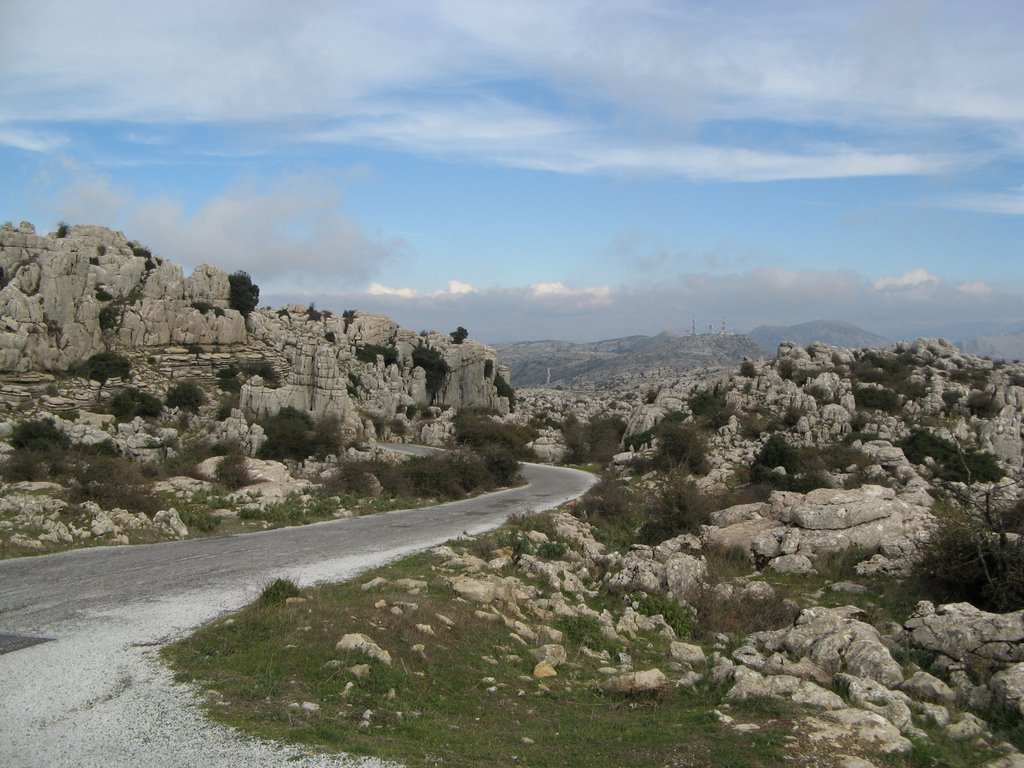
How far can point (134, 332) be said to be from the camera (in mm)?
40562

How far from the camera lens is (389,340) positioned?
66500 mm

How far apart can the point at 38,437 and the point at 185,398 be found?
469 inches

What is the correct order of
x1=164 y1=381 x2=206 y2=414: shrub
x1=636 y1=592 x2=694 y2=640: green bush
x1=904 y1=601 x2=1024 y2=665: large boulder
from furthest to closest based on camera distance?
x1=164 y1=381 x2=206 y2=414: shrub, x1=636 y1=592 x2=694 y2=640: green bush, x1=904 y1=601 x2=1024 y2=665: large boulder

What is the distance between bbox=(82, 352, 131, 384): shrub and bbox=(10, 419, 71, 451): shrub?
29.9 feet

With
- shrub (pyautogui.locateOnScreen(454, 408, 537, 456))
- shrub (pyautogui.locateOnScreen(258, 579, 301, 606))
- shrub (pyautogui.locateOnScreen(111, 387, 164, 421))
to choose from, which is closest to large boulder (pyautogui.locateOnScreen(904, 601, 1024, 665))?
shrub (pyautogui.locateOnScreen(258, 579, 301, 606))

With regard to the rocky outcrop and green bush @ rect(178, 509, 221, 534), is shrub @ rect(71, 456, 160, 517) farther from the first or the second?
the rocky outcrop

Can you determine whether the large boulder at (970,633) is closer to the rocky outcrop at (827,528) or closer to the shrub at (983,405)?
the rocky outcrop at (827,528)

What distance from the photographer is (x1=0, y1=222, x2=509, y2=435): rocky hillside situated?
35.7 m

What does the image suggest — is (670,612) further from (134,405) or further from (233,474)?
(134,405)

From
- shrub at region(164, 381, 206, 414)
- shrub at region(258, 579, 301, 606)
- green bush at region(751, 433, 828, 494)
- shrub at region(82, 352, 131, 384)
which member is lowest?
green bush at region(751, 433, 828, 494)

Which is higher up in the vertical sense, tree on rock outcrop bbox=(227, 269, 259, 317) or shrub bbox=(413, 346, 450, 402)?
tree on rock outcrop bbox=(227, 269, 259, 317)

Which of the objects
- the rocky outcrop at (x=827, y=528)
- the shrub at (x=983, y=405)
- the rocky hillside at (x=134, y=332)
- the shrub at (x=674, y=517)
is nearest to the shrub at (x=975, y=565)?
the rocky outcrop at (x=827, y=528)

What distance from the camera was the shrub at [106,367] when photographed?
37094 mm

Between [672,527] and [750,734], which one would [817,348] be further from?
[750,734]
